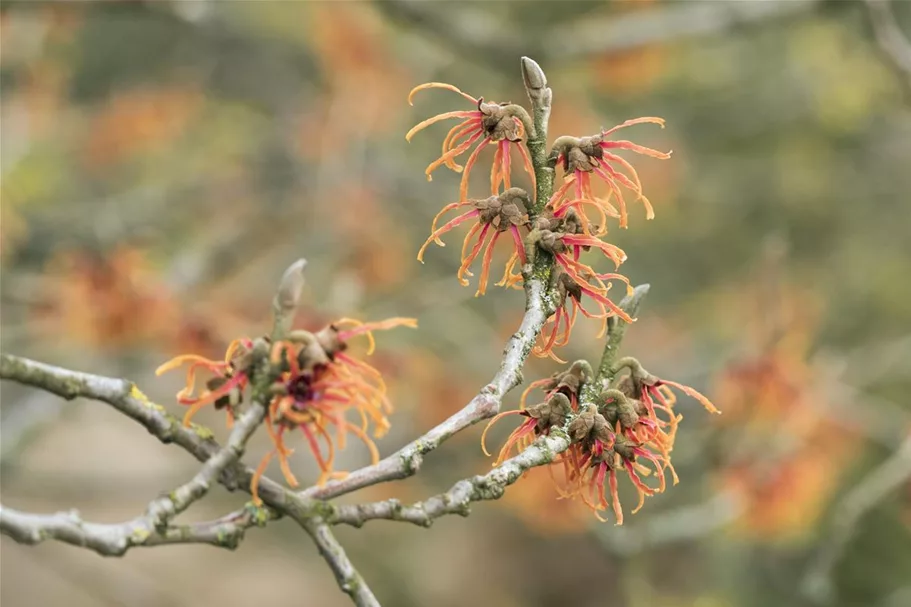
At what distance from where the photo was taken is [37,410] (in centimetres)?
324

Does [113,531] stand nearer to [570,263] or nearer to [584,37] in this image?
[570,263]

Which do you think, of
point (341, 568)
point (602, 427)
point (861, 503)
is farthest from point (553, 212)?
point (861, 503)

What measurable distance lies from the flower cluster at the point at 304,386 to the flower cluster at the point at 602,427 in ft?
0.55

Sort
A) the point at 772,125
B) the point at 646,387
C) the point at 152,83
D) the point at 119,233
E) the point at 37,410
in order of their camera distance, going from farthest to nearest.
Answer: the point at 772,125, the point at 152,83, the point at 119,233, the point at 37,410, the point at 646,387

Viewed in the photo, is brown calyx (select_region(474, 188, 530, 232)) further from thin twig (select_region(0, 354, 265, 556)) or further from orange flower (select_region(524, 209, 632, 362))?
thin twig (select_region(0, 354, 265, 556))

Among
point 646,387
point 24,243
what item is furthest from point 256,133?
point 646,387

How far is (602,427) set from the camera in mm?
1173

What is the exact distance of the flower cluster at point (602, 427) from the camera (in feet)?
3.88

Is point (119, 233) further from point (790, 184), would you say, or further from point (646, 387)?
point (790, 184)

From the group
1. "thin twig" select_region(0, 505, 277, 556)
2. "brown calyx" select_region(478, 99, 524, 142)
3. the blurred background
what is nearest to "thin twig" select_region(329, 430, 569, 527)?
"thin twig" select_region(0, 505, 277, 556)

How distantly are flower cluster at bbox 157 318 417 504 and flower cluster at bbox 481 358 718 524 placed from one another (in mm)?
167

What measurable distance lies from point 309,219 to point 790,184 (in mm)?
3281

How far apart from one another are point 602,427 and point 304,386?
36 cm

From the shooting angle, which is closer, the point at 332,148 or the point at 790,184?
the point at 332,148
